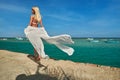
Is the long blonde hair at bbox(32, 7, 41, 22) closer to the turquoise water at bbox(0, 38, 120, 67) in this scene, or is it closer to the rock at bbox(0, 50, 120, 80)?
the rock at bbox(0, 50, 120, 80)

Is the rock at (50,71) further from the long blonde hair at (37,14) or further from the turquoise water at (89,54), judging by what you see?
the turquoise water at (89,54)

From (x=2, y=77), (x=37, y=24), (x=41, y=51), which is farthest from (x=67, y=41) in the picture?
(x=2, y=77)

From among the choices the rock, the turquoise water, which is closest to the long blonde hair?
the rock

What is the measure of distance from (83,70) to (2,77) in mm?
3567

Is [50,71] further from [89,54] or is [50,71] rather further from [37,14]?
[89,54]

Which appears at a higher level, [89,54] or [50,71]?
[50,71]

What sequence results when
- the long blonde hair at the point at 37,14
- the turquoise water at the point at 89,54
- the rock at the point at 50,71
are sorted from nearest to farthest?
the rock at the point at 50,71
the long blonde hair at the point at 37,14
the turquoise water at the point at 89,54

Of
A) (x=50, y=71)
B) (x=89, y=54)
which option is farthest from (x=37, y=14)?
(x=89, y=54)

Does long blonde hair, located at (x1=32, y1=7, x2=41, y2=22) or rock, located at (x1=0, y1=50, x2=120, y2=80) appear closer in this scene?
rock, located at (x1=0, y1=50, x2=120, y2=80)

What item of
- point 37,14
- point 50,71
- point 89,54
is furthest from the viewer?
point 89,54

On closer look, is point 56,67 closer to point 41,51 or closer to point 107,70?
point 41,51

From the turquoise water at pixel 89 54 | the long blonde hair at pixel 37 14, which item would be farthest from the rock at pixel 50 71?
the turquoise water at pixel 89 54

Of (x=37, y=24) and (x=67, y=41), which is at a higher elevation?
(x=37, y=24)

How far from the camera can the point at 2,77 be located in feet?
22.4
